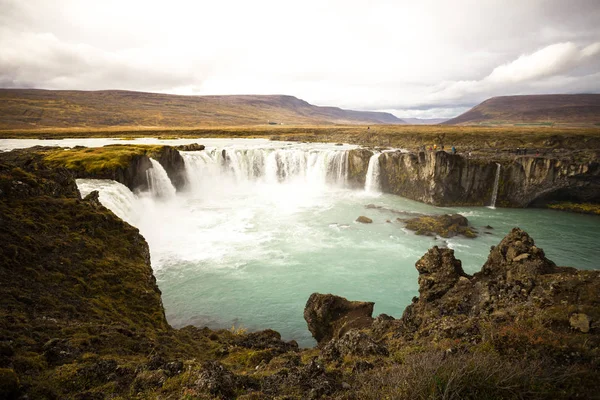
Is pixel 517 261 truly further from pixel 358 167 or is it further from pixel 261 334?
pixel 358 167

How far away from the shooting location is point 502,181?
131ft

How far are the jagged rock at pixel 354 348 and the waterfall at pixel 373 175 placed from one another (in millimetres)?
40105

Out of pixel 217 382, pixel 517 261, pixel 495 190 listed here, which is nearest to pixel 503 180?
pixel 495 190

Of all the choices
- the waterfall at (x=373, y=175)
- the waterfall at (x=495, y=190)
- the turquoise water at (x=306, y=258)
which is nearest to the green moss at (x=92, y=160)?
the turquoise water at (x=306, y=258)

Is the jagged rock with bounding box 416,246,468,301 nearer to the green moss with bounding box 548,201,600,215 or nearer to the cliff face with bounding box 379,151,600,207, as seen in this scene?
the cliff face with bounding box 379,151,600,207

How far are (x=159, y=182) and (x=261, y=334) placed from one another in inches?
1273

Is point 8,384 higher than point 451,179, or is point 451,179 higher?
point 451,179

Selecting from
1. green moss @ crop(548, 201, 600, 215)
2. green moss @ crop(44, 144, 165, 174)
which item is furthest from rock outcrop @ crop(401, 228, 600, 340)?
green moss @ crop(548, 201, 600, 215)

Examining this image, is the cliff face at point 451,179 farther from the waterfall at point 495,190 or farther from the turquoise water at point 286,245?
the turquoise water at point 286,245

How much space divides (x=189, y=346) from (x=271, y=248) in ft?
55.5

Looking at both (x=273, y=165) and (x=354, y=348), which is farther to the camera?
(x=273, y=165)

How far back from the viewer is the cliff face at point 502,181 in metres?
37.5

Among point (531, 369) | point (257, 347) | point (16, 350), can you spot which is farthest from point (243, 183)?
point (531, 369)

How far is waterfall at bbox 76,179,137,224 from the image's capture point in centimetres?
2458
